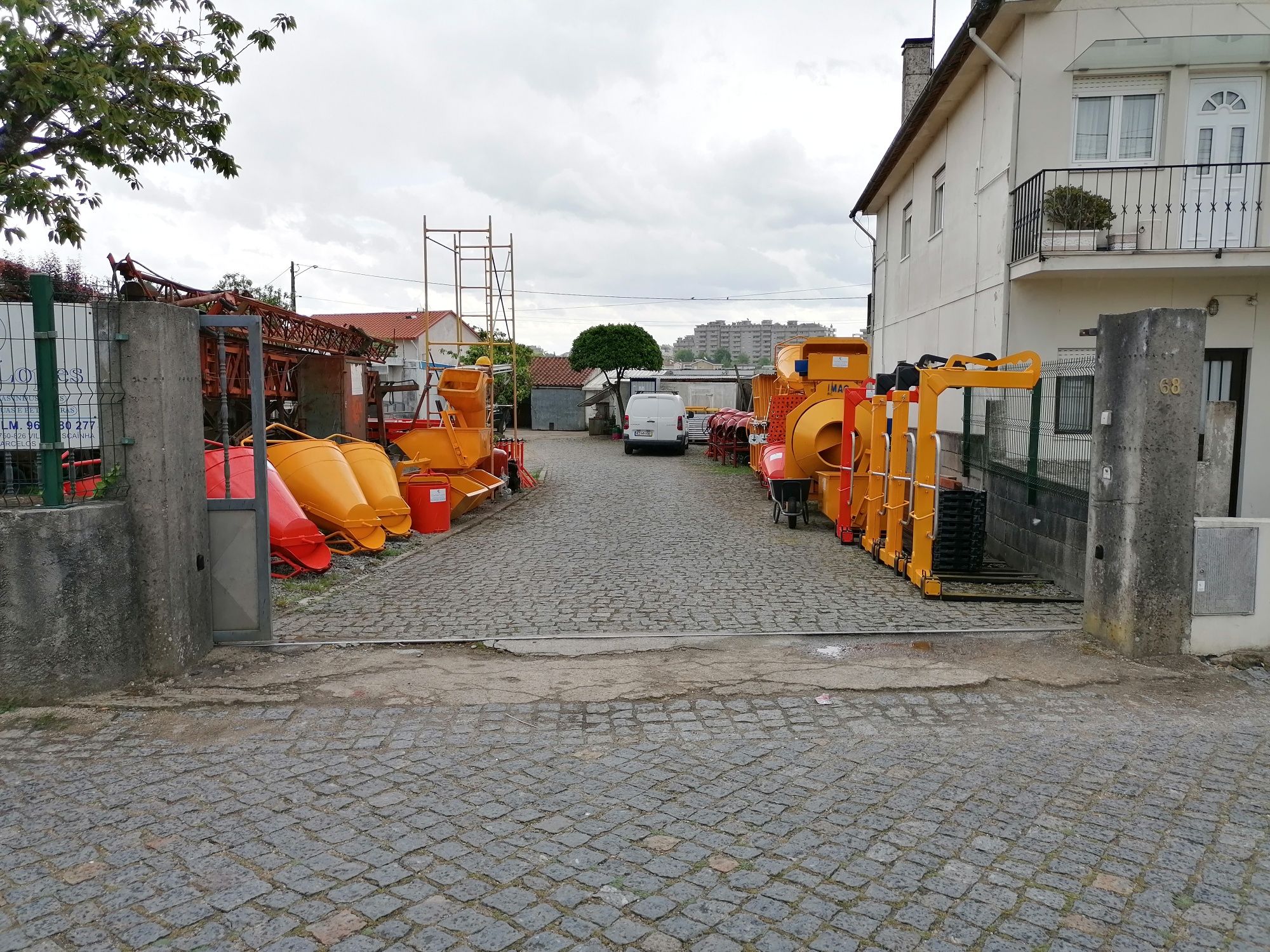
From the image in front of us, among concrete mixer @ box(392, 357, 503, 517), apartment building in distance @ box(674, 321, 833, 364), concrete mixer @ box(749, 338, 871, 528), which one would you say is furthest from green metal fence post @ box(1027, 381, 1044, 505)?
apartment building in distance @ box(674, 321, 833, 364)

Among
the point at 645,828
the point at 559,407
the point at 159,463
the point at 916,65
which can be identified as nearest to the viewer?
the point at 645,828

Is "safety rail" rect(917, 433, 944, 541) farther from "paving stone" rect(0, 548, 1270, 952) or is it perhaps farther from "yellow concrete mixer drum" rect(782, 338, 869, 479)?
"paving stone" rect(0, 548, 1270, 952)

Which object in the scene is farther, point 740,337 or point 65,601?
point 740,337

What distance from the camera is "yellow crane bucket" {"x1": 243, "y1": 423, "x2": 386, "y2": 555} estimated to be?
1027 centimetres

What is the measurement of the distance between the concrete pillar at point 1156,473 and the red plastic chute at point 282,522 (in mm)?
7104

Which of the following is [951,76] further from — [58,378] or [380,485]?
[58,378]

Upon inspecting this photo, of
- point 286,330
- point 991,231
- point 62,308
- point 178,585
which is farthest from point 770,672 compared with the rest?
point 286,330

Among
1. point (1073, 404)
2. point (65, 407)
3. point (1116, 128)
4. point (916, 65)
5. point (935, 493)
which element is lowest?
point (935, 493)

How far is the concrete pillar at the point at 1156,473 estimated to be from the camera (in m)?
6.01

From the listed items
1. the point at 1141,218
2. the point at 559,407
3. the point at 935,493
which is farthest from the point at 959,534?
the point at 559,407

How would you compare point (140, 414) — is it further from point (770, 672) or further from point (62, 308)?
point (770, 672)

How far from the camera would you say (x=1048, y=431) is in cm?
873

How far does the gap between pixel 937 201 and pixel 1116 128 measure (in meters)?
4.35

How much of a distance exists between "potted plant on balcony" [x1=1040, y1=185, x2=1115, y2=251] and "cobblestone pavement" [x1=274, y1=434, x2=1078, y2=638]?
4403mm
